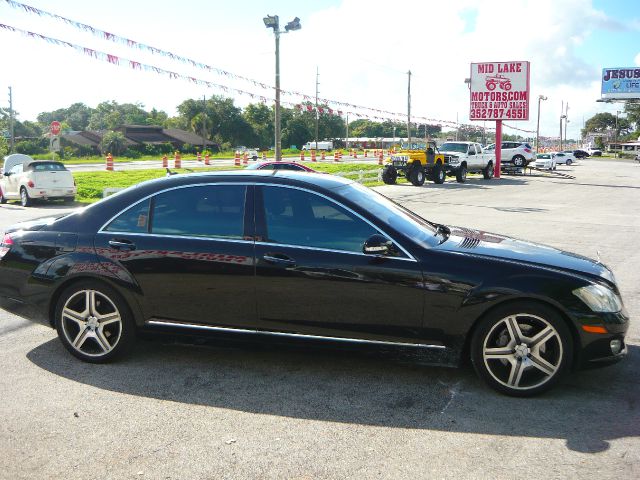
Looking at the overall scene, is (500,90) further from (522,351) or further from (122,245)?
(122,245)

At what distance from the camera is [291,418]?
13.1 ft

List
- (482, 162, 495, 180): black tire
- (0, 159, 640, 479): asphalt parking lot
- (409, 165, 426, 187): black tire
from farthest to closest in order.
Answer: (482, 162, 495, 180): black tire
(409, 165, 426, 187): black tire
(0, 159, 640, 479): asphalt parking lot

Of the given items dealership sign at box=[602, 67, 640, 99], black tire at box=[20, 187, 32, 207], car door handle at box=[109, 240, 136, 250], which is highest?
dealership sign at box=[602, 67, 640, 99]

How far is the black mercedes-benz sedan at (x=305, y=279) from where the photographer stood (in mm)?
4258

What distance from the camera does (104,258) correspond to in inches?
190

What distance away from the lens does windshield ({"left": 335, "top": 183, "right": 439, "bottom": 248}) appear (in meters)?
4.64

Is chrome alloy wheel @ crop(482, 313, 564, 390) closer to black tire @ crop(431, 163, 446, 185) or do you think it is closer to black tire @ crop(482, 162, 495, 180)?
black tire @ crop(431, 163, 446, 185)

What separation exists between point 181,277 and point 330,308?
115 centimetres

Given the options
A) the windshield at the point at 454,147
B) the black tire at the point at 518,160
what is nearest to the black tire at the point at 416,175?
the windshield at the point at 454,147

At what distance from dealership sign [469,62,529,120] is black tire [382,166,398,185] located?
13789 millimetres

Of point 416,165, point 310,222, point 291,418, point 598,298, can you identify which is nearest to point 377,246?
point 310,222

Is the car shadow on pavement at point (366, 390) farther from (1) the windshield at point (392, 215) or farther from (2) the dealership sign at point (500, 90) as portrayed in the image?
(2) the dealership sign at point (500, 90)

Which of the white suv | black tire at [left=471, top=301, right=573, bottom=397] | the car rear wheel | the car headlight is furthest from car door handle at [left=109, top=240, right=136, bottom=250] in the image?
the white suv

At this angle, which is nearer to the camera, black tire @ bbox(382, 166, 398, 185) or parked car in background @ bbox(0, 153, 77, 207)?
parked car in background @ bbox(0, 153, 77, 207)
